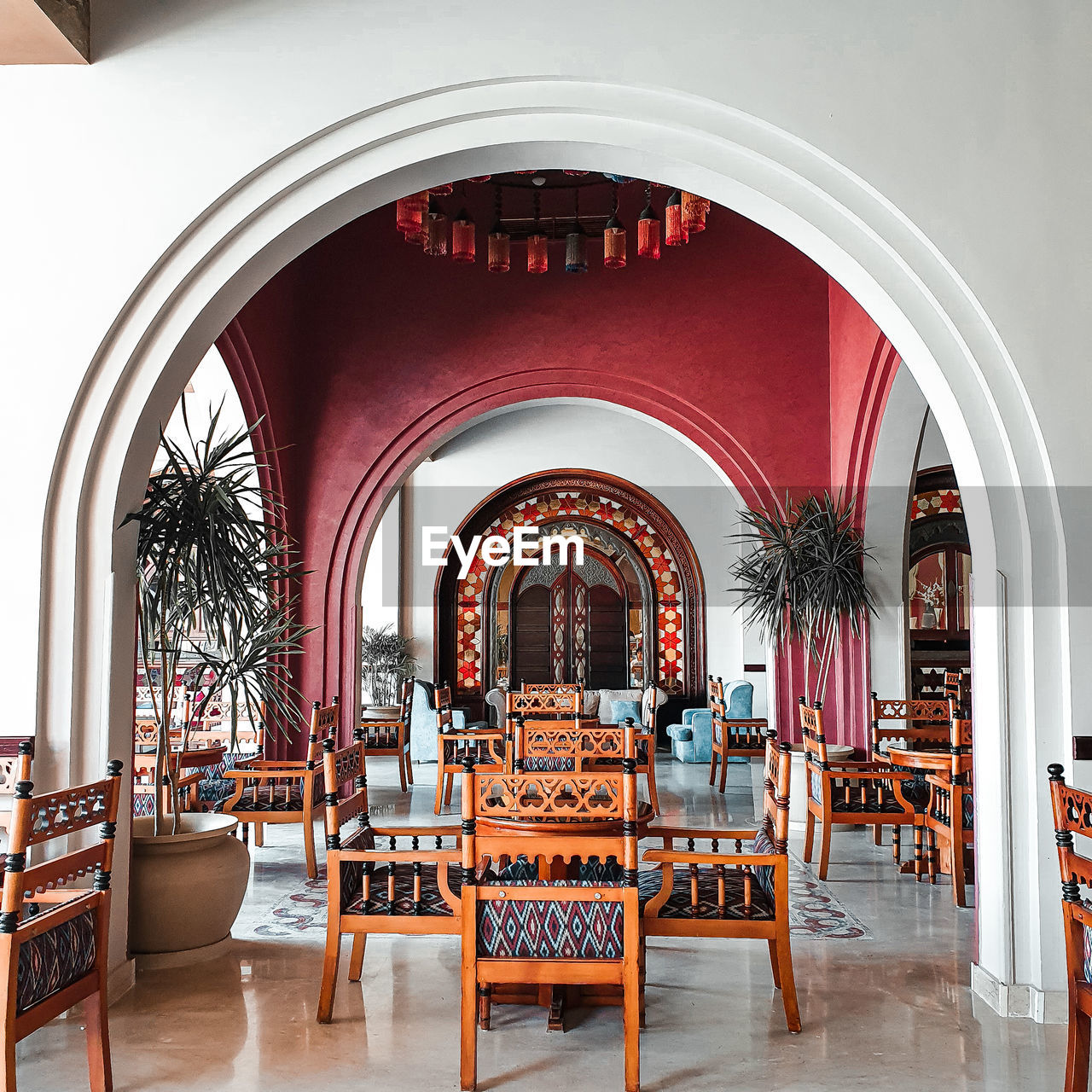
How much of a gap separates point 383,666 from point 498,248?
647cm

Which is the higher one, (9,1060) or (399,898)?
(399,898)

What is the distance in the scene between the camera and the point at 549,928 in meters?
3.12

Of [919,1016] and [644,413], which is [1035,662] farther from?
[644,413]

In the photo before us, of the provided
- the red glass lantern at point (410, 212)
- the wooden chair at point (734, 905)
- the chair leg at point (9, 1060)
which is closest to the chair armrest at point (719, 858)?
the wooden chair at point (734, 905)

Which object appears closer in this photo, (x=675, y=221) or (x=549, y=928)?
(x=549, y=928)

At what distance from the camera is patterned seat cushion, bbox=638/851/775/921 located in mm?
3617

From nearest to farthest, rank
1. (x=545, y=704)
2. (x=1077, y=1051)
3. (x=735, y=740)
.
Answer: (x=1077, y=1051), (x=545, y=704), (x=735, y=740)

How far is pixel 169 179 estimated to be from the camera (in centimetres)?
407

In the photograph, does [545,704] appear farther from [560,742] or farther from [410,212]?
[410,212]

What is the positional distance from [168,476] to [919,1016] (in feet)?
12.0

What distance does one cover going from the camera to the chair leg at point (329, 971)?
144 inches

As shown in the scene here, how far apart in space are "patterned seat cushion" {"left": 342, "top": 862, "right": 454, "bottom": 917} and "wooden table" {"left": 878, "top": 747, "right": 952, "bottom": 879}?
9.74 feet

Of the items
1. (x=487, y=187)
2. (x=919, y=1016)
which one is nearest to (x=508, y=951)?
(x=919, y=1016)

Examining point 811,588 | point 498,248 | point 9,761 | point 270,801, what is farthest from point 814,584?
point 9,761
